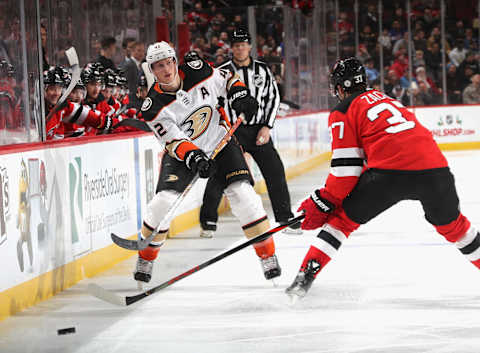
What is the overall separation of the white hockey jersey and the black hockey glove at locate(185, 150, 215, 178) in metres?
0.05

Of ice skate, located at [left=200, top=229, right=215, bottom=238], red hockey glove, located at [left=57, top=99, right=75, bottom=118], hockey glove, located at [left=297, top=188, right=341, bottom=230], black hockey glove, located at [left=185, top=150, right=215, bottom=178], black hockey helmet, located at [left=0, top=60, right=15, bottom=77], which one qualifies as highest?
black hockey helmet, located at [left=0, top=60, right=15, bottom=77]

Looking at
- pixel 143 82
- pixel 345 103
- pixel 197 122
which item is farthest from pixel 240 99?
pixel 143 82

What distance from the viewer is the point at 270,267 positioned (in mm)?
3750

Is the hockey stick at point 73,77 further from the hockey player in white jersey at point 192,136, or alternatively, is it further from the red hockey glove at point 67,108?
the hockey player in white jersey at point 192,136

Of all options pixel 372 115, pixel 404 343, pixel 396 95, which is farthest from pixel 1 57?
pixel 396 95

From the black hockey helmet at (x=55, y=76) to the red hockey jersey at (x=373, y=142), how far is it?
1.94 metres

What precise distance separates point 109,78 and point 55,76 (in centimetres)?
95

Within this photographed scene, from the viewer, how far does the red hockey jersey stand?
3031 millimetres

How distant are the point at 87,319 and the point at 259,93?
256 centimetres

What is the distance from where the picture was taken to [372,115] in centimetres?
306

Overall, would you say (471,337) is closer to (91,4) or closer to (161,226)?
(161,226)

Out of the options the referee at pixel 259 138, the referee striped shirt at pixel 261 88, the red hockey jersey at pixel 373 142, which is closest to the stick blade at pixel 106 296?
the red hockey jersey at pixel 373 142

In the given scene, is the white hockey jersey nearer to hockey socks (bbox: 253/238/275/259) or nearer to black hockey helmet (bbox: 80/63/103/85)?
hockey socks (bbox: 253/238/275/259)

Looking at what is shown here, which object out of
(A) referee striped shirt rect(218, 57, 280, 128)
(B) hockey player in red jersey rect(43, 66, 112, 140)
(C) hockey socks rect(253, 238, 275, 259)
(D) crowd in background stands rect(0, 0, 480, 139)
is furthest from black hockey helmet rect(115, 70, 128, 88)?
(D) crowd in background stands rect(0, 0, 480, 139)
